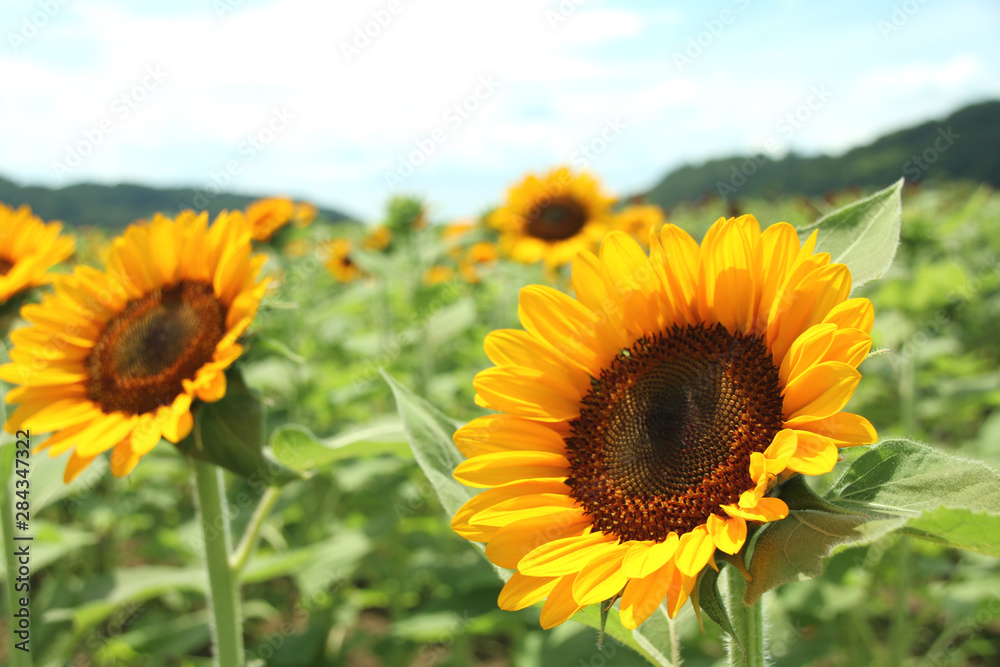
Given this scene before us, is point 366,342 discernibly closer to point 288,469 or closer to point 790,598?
point 790,598

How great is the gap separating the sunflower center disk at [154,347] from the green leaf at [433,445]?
0.62m

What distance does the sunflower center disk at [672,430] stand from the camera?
3.45 feet

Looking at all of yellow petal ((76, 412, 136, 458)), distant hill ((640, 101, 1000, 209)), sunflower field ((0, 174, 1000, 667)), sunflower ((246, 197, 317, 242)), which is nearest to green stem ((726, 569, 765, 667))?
sunflower field ((0, 174, 1000, 667))

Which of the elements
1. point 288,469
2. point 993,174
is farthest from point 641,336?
point 993,174

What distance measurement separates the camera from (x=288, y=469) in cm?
159

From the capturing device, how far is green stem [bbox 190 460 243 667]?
1695 mm

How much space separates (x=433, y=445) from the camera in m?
1.28

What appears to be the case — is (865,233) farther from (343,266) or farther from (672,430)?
(343,266)

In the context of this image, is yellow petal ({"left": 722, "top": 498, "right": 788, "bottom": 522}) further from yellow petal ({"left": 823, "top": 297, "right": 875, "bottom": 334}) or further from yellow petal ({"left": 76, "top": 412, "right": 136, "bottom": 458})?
yellow petal ({"left": 76, "top": 412, "right": 136, "bottom": 458})

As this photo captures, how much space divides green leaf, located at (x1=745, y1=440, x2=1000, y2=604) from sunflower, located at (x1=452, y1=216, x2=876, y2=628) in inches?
1.8

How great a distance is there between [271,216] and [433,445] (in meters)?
4.14

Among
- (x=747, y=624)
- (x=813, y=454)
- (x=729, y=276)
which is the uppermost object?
(x=729, y=276)

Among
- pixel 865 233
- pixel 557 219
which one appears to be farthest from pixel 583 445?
pixel 557 219

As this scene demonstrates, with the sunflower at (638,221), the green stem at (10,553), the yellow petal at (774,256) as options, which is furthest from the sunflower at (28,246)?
the sunflower at (638,221)
